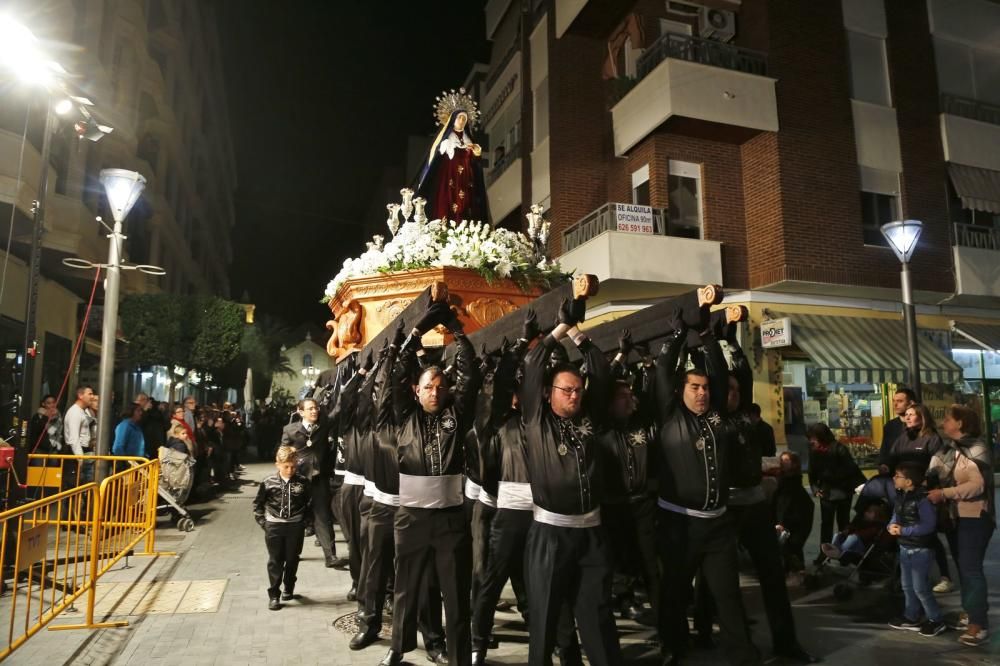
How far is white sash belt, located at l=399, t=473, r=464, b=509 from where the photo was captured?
15.4ft

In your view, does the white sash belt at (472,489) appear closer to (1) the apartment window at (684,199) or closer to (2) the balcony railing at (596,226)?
(2) the balcony railing at (596,226)

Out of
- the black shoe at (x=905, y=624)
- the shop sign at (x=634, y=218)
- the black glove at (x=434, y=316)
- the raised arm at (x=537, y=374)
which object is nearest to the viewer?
the raised arm at (x=537, y=374)

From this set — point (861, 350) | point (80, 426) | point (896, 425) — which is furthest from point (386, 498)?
point (861, 350)

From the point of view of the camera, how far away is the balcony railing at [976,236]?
16141 millimetres

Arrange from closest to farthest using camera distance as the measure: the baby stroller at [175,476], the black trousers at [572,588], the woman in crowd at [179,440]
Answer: the black trousers at [572,588]
the baby stroller at [175,476]
the woman in crowd at [179,440]

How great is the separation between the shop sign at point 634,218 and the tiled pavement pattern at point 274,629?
327 inches

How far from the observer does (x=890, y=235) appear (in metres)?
10.2

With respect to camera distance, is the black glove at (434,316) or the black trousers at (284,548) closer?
the black glove at (434,316)

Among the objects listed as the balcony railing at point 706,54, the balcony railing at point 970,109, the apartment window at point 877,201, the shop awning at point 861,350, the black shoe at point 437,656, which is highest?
the balcony railing at point 706,54

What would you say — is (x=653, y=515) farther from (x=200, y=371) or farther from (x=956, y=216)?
(x=200, y=371)

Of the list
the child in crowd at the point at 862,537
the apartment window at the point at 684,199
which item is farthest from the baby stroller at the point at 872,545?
the apartment window at the point at 684,199

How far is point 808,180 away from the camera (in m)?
14.8

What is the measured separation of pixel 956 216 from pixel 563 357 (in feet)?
53.0

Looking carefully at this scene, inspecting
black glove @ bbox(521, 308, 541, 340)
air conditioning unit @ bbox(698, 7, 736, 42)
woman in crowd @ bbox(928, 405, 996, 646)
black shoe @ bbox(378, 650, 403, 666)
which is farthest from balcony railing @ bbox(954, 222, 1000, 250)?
black shoe @ bbox(378, 650, 403, 666)
